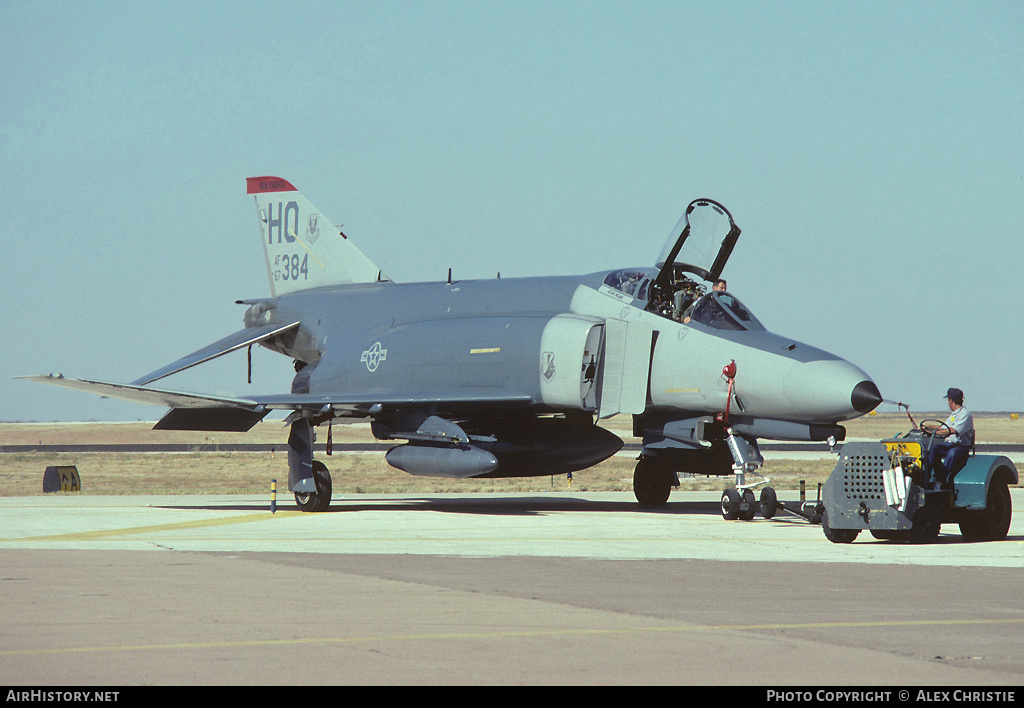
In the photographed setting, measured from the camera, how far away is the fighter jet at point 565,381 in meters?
18.1

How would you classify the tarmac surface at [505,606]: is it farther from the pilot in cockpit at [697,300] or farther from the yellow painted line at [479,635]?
the pilot in cockpit at [697,300]

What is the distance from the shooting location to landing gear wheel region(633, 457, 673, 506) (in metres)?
22.6

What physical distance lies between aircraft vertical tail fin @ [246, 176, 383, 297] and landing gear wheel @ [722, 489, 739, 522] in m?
10.5

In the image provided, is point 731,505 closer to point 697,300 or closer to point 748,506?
point 748,506

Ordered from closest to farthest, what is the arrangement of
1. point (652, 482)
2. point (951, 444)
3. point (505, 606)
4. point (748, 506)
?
point (505, 606) → point (951, 444) → point (748, 506) → point (652, 482)

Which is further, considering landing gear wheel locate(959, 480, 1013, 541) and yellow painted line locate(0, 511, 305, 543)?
yellow painted line locate(0, 511, 305, 543)

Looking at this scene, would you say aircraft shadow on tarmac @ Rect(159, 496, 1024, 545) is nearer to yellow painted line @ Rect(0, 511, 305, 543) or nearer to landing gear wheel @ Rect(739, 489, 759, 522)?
landing gear wheel @ Rect(739, 489, 759, 522)

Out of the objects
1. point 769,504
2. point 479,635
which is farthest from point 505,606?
A: point 769,504

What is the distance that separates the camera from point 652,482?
2267 cm

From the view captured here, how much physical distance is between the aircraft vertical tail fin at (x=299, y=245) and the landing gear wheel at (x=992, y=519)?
47.1ft

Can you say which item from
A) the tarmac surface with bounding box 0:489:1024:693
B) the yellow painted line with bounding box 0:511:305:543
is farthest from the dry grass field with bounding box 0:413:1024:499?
the tarmac surface with bounding box 0:489:1024:693

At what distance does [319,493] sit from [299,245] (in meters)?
7.22
